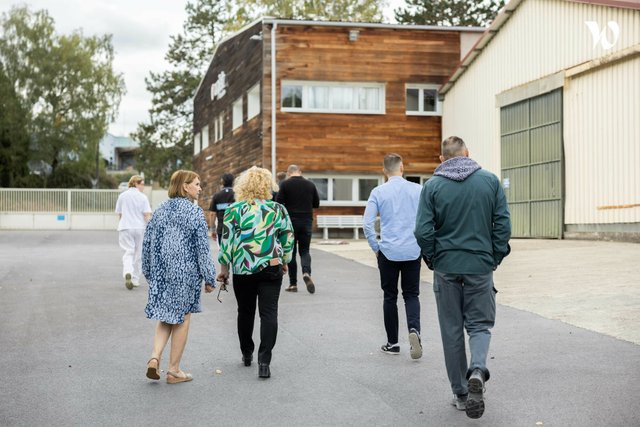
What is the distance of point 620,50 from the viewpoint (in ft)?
60.5

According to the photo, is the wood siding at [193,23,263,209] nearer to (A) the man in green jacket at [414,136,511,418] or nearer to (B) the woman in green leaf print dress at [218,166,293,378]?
(B) the woman in green leaf print dress at [218,166,293,378]

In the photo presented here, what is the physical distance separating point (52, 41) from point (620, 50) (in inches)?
1642

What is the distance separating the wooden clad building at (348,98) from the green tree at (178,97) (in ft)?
108

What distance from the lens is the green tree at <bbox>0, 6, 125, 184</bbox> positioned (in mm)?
50688

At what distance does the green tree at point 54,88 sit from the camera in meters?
50.7

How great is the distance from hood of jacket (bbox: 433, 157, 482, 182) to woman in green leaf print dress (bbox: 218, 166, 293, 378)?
1577mm

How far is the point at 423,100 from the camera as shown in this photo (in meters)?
30.1

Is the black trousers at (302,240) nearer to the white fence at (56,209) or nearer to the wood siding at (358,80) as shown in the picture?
the wood siding at (358,80)

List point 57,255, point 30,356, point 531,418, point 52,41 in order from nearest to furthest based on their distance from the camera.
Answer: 1. point 531,418
2. point 30,356
3. point 57,255
4. point 52,41

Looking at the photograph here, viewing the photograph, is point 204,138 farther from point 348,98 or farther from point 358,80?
point 358,80

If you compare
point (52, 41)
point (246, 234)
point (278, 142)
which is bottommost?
point (246, 234)

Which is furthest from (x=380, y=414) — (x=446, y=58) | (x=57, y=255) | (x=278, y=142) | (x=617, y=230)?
(x=446, y=58)

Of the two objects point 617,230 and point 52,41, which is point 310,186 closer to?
point 617,230

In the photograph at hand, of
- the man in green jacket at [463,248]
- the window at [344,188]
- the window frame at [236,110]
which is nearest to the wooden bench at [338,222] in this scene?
the window at [344,188]
